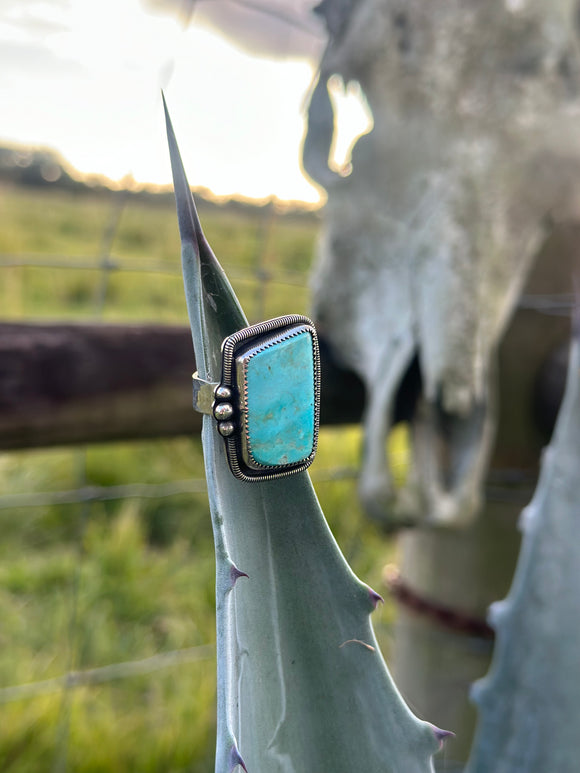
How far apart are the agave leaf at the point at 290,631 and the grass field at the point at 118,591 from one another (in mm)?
694

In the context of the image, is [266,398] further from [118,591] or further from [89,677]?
[118,591]

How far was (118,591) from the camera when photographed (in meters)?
1.87

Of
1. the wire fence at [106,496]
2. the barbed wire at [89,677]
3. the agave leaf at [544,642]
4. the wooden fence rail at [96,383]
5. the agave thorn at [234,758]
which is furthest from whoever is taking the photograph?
the barbed wire at [89,677]

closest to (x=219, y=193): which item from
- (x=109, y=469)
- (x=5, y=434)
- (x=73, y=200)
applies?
(x=5, y=434)

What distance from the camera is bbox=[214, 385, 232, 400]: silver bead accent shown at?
0.74 feet

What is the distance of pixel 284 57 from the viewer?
92 cm

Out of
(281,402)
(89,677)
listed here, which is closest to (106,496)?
(89,677)

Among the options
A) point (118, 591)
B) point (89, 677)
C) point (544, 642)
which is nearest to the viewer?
point (544, 642)

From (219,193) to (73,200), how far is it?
3.95 meters

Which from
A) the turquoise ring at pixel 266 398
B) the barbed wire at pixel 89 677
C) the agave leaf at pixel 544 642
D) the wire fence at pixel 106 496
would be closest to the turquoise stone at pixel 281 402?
the turquoise ring at pixel 266 398

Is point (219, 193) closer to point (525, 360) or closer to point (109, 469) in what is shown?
point (525, 360)

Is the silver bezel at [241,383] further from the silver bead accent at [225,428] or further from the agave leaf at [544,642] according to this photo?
the agave leaf at [544,642]

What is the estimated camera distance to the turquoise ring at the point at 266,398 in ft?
0.75

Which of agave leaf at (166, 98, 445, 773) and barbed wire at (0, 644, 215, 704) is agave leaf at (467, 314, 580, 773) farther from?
barbed wire at (0, 644, 215, 704)
